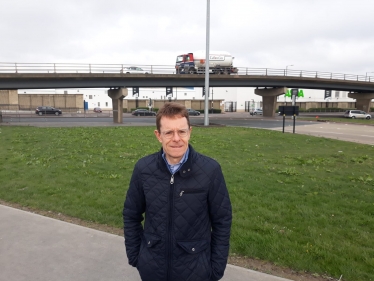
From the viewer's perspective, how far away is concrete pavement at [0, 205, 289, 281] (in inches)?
123

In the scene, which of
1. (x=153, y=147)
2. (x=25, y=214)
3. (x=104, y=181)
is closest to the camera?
(x=25, y=214)

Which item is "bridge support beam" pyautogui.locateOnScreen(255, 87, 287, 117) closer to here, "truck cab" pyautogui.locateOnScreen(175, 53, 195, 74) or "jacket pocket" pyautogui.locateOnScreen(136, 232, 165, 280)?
"truck cab" pyautogui.locateOnScreen(175, 53, 195, 74)

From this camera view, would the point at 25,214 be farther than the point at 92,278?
Yes

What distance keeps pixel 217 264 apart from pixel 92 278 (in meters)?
1.64

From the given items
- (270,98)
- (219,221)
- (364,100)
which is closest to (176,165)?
(219,221)

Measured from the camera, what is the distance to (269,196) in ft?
18.8

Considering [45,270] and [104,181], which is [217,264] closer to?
[45,270]

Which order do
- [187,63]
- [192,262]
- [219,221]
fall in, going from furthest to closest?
[187,63], [219,221], [192,262]

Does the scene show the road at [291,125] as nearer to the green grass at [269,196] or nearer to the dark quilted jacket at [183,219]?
the green grass at [269,196]

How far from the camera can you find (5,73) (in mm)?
27953

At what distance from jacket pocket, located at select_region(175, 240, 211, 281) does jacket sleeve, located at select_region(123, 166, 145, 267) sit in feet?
1.29

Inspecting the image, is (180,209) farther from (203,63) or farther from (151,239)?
Result: (203,63)

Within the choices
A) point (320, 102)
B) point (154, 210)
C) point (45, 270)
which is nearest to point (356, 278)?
point (154, 210)

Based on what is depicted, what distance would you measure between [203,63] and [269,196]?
36382mm
